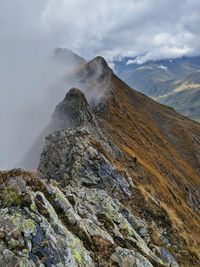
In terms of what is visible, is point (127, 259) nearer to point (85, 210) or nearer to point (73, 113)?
point (85, 210)

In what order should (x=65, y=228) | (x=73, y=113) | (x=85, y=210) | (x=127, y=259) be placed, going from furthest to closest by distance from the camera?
(x=73, y=113)
(x=85, y=210)
(x=127, y=259)
(x=65, y=228)

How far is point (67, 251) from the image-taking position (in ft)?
53.4

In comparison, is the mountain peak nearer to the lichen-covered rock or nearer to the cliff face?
the cliff face

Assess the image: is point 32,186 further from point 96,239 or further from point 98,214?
point 98,214

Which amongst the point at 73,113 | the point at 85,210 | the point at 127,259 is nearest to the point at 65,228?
the point at 127,259

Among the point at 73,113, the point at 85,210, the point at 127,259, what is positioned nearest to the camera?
the point at 127,259

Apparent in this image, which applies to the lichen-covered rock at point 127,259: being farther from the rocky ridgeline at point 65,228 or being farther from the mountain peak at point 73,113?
the mountain peak at point 73,113

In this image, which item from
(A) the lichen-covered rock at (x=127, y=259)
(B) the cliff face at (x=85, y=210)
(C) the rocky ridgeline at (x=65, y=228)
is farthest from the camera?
(A) the lichen-covered rock at (x=127, y=259)

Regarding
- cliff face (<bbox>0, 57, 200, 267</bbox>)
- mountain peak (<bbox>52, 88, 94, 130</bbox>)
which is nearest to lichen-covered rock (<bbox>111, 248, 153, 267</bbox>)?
cliff face (<bbox>0, 57, 200, 267</bbox>)

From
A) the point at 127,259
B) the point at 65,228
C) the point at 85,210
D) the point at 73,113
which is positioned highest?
the point at 73,113

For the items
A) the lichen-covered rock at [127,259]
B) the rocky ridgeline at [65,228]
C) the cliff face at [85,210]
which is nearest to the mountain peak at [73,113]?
the cliff face at [85,210]

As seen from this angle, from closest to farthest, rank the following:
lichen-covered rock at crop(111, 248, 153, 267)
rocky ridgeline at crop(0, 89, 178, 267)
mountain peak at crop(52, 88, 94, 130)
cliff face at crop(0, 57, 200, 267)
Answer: rocky ridgeline at crop(0, 89, 178, 267) → cliff face at crop(0, 57, 200, 267) → lichen-covered rock at crop(111, 248, 153, 267) → mountain peak at crop(52, 88, 94, 130)

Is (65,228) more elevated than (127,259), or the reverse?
(65,228)

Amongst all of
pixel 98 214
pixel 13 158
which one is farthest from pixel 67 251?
pixel 13 158
